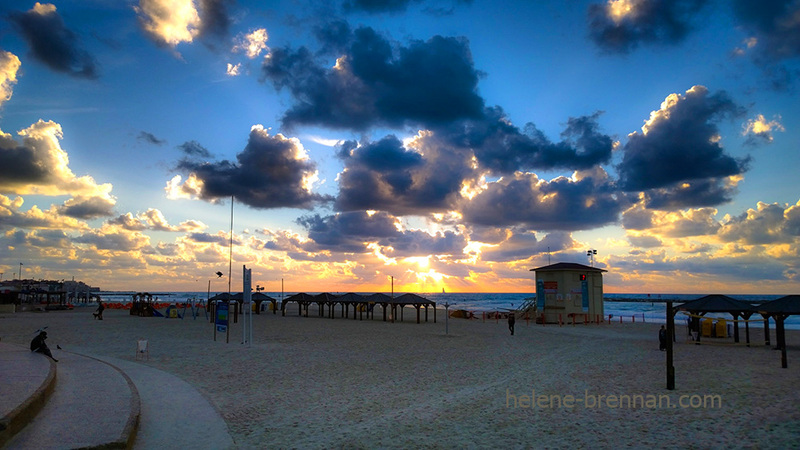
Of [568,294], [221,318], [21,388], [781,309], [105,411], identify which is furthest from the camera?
[568,294]

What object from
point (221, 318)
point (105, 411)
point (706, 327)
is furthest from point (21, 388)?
point (706, 327)

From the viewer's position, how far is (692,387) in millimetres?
13750

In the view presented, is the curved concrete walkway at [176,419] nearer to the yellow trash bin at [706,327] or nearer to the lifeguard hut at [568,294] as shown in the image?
the yellow trash bin at [706,327]

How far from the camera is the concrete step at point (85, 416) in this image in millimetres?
7109

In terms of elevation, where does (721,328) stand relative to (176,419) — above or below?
below

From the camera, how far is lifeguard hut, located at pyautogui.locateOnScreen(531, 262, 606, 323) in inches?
1610

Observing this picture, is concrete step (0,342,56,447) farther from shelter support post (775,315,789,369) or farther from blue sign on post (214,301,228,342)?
shelter support post (775,315,789,369)

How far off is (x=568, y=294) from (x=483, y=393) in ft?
100

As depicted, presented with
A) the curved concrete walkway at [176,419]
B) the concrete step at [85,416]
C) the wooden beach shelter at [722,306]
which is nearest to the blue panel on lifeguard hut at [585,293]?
the wooden beach shelter at [722,306]

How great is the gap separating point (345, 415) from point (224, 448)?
127 inches

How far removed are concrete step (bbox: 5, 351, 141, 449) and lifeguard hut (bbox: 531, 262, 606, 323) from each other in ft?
117

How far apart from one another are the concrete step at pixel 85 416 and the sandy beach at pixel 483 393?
130 cm

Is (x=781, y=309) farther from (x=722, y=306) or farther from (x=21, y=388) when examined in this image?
(x=21, y=388)

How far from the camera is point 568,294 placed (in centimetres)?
4097
